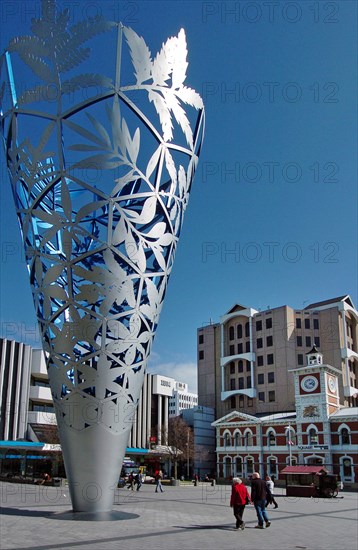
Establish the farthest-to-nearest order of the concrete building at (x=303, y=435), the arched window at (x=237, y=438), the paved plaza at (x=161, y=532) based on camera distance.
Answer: the arched window at (x=237, y=438)
the concrete building at (x=303, y=435)
the paved plaza at (x=161, y=532)

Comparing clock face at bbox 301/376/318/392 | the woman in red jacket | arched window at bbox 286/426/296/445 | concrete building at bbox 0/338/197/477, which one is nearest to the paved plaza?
the woman in red jacket

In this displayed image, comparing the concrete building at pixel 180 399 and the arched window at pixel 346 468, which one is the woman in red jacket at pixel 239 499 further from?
the concrete building at pixel 180 399

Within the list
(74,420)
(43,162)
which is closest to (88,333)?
(74,420)

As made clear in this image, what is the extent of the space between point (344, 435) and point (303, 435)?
4596 millimetres

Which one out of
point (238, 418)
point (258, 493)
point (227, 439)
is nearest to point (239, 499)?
point (258, 493)

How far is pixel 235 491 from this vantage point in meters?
14.7

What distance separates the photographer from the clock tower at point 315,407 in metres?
54.6

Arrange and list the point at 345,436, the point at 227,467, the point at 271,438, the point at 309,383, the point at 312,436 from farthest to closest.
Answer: the point at 227,467 < the point at 271,438 < the point at 309,383 < the point at 312,436 < the point at 345,436

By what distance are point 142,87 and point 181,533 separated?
13.0 meters

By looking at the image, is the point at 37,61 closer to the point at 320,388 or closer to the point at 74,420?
the point at 74,420

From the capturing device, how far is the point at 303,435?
5638cm

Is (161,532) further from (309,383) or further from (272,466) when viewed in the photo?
(272,466)

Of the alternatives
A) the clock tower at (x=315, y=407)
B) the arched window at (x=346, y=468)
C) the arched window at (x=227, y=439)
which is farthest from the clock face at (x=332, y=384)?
the arched window at (x=227, y=439)

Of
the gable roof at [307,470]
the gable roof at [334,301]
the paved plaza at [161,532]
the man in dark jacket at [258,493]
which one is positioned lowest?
the paved plaza at [161,532]
